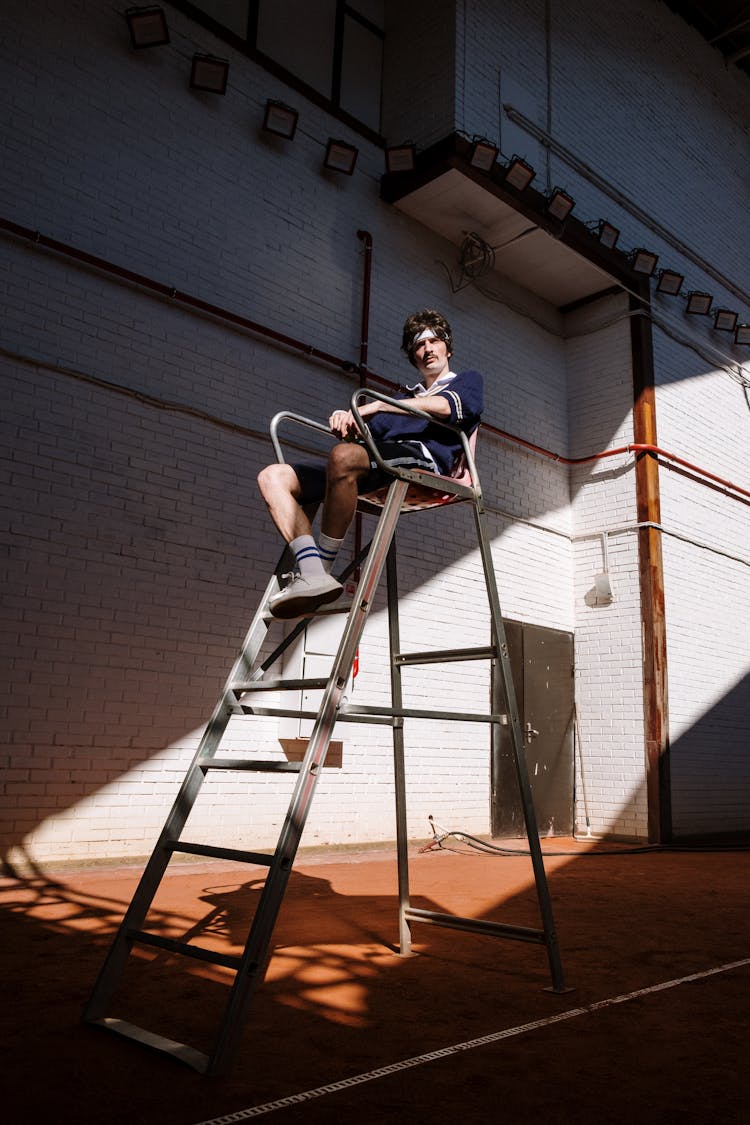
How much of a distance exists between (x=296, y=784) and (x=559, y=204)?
743 centimetres

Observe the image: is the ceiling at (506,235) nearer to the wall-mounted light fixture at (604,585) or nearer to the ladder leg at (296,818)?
the wall-mounted light fixture at (604,585)

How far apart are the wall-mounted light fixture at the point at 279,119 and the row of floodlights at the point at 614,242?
1.60m

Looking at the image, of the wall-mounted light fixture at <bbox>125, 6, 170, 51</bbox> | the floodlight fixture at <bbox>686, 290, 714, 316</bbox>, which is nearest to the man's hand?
the wall-mounted light fixture at <bbox>125, 6, 170, 51</bbox>

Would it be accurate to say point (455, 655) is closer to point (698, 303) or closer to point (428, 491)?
point (428, 491)

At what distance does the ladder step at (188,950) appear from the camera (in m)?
2.02

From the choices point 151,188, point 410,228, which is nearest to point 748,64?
point 410,228

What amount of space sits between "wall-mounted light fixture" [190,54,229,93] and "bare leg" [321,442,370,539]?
525 centimetres

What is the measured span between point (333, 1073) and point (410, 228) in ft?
25.0

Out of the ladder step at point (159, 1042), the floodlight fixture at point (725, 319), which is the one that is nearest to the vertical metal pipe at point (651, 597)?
the floodlight fixture at point (725, 319)

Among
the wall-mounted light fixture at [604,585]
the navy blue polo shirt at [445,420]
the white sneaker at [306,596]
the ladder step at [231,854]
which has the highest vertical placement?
the wall-mounted light fixture at [604,585]

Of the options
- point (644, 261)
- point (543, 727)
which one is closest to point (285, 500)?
point (543, 727)

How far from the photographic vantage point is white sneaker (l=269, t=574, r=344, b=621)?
2.46 metres

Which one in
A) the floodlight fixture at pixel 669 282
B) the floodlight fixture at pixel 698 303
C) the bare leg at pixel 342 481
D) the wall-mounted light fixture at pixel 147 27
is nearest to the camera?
the bare leg at pixel 342 481

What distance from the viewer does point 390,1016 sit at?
243cm
